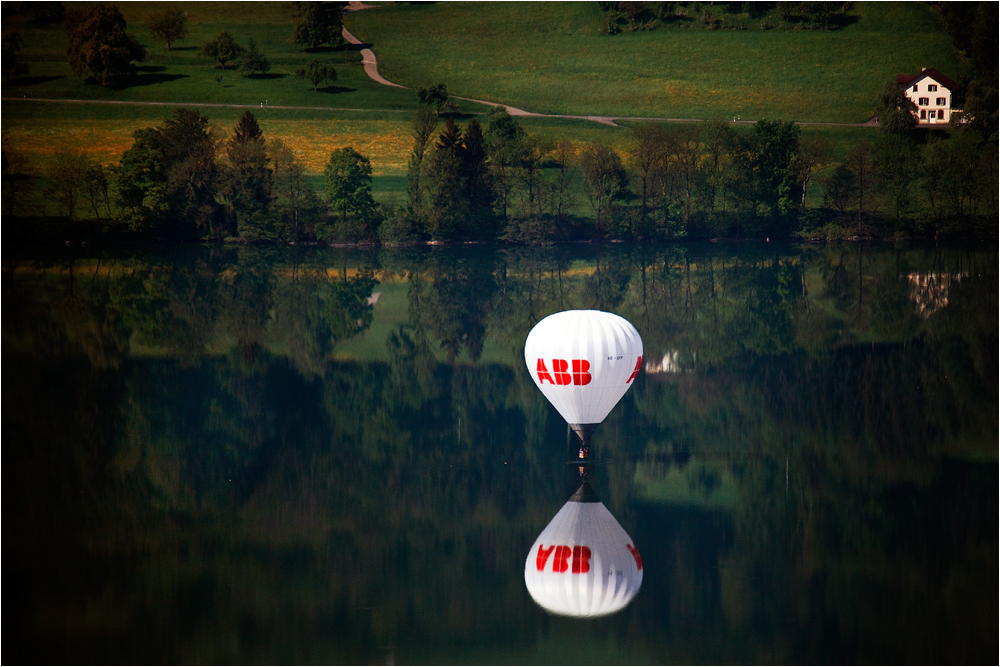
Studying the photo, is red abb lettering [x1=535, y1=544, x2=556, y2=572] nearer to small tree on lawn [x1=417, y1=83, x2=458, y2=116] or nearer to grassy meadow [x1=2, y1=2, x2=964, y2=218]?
grassy meadow [x1=2, y1=2, x2=964, y2=218]

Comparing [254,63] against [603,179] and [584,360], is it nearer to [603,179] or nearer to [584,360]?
[603,179]

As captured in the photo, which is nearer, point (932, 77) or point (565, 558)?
point (565, 558)

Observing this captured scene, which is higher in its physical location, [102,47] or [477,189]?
[102,47]

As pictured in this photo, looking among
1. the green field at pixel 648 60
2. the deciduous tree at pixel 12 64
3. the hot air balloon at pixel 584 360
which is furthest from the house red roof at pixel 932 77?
the hot air balloon at pixel 584 360

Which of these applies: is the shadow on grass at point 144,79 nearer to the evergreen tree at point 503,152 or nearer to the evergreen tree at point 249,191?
the evergreen tree at point 249,191

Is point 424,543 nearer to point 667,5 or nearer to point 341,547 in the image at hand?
point 341,547

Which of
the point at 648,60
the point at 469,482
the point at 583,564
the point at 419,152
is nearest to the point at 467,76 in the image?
the point at 648,60
